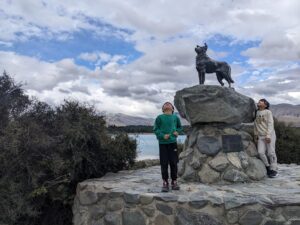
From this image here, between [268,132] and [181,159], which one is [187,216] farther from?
[268,132]

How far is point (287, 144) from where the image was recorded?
13.1 meters

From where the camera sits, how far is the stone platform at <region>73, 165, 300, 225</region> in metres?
6.12

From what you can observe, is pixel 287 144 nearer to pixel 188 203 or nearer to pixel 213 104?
pixel 213 104

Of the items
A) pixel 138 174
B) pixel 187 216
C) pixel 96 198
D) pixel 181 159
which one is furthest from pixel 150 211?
pixel 138 174

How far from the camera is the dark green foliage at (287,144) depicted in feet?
43.0

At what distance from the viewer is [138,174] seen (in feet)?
29.9

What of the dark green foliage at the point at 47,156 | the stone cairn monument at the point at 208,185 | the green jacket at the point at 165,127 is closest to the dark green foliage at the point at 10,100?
the dark green foliage at the point at 47,156

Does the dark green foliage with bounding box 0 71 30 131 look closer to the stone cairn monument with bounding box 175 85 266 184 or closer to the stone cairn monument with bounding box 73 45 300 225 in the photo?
the stone cairn monument with bounding box 73 45 300 225

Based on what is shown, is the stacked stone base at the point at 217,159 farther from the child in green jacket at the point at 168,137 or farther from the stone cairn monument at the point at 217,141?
the child in green jacket at the point at 168,137

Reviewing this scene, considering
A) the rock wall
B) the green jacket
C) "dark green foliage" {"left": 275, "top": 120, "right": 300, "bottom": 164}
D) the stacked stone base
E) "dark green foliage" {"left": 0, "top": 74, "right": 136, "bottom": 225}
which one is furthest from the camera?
"dark green foliage" {"left": 275, "top": 120, "right": 300, "bottom": 164}

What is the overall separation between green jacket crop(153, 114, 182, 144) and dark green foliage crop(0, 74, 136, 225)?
2017 mm

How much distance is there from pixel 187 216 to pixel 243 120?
2815 mm

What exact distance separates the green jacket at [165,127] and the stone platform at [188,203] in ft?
2.89

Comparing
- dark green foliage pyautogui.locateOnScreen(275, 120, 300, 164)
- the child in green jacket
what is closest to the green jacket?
the child in green jacket
